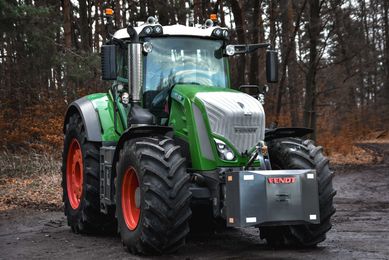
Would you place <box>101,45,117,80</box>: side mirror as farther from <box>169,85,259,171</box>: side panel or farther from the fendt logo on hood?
the fendt logo on hood

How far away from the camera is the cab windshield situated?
8.08 metres

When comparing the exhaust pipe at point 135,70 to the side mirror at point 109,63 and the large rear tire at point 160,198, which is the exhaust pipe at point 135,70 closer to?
the side mirror at point 109,63

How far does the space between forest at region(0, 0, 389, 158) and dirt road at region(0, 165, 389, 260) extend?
9.24m

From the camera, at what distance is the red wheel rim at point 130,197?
7387 mm

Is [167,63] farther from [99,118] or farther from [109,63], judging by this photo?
[99,118]

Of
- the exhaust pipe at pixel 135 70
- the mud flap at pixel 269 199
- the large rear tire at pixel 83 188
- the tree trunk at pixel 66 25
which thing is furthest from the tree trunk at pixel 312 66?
the mud flap at pixel 269 199

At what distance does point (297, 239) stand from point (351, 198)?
270 inches

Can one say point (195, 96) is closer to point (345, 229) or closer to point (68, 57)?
point (345, 229)

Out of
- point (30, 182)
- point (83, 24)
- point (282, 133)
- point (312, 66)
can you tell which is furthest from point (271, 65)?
point (83, 24)

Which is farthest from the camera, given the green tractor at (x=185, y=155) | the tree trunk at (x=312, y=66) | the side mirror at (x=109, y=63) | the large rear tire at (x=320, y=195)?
the tree trunk at (x=312, y=66)

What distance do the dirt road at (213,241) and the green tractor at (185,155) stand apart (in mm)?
313

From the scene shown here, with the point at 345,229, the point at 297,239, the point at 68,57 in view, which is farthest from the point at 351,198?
the point at 68,57

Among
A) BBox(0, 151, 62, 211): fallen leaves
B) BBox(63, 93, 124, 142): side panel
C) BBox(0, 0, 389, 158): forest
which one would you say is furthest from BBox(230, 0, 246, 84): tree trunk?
BBox(63, 93, 124, 142): side panel

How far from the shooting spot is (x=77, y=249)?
24.9 ft
